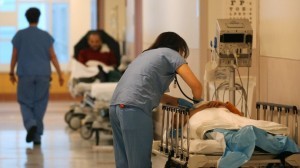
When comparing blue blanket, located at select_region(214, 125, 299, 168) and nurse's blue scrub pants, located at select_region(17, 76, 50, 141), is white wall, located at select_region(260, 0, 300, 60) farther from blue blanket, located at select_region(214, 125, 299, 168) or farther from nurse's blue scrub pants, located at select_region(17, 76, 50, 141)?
nurse's blue scrub pants, located at select_region(17, 76, 50, 141)

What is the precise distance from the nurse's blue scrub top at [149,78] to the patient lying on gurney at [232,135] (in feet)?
1.06

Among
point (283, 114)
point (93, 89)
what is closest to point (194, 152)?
point (283, 114)

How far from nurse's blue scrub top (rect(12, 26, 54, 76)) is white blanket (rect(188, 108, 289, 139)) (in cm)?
432

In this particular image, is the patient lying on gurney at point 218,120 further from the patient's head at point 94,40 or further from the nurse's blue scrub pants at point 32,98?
the patient's head at point 94,40

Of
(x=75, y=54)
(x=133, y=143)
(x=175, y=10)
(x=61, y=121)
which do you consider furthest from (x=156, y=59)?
(x=61, y=121)

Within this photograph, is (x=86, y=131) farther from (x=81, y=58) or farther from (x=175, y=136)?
(x=175, y=136)

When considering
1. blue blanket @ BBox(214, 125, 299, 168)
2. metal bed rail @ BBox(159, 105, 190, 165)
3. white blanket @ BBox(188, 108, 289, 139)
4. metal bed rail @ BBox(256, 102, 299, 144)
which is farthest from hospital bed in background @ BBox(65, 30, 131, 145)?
blue blanket @ BBox(214, 125, 299, 168)

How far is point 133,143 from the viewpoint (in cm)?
537

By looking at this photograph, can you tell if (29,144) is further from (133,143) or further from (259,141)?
(259,141)

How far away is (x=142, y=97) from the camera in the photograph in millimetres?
5406

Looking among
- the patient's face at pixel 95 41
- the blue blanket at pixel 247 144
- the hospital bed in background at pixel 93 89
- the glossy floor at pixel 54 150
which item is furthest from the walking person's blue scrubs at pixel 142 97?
the patient's face at pixel 95 41

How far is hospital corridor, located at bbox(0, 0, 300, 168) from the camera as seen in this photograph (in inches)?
205

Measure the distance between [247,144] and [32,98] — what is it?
199 inches

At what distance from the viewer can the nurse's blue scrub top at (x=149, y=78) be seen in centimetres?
539
